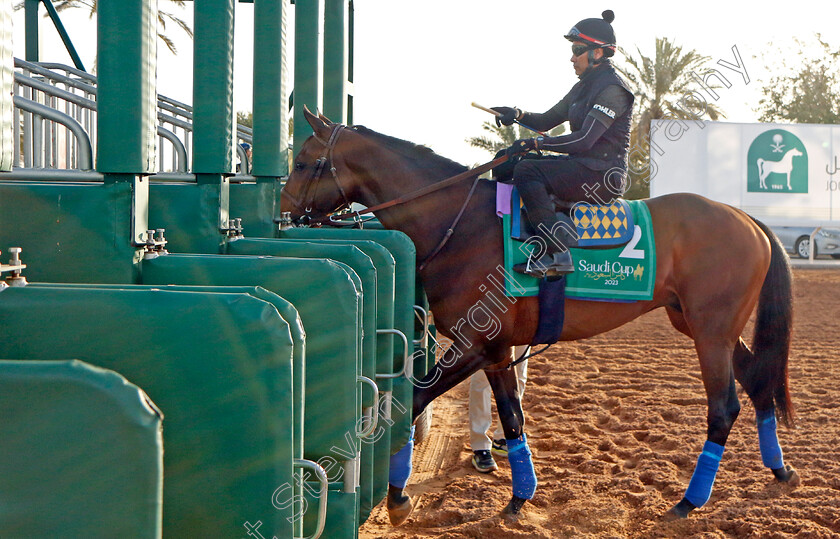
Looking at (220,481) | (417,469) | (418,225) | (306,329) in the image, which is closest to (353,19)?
(418,225)

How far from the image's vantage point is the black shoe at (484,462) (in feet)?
15.9

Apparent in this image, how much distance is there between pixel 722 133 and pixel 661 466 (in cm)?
1468

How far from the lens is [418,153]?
449 centimetres

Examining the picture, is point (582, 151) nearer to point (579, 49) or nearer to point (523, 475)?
point (579, 49)

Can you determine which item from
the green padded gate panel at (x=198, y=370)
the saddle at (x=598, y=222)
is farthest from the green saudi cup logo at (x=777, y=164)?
the green padded gate panel at (x=198, y=370)

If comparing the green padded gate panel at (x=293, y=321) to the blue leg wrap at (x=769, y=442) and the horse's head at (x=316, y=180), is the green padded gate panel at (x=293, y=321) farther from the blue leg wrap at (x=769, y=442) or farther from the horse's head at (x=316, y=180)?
the blue leg wrap at (x=769, y=442)

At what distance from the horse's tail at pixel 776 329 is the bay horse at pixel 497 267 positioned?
29 millimetres

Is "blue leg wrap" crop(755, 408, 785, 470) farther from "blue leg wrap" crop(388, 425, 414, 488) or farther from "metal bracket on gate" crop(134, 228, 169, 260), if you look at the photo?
"metal bracket on gate" crop(134, 228, 169, 260)

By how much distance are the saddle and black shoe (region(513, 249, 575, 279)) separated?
0.56 ft

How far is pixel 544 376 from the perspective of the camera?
7.37 meters

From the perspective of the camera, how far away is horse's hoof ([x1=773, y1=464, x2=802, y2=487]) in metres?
4.36

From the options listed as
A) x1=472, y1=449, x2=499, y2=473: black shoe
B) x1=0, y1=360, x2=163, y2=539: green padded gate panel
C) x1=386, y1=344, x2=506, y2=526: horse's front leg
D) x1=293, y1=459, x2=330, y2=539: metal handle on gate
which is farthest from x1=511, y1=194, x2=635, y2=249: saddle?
x1=0, y1=360, x2=163, y2=539: green padded gate panel

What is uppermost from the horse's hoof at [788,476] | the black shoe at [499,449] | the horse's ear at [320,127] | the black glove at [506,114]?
the black glove at [506,114]

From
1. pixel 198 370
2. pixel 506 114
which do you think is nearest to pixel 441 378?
pixel 506 114
